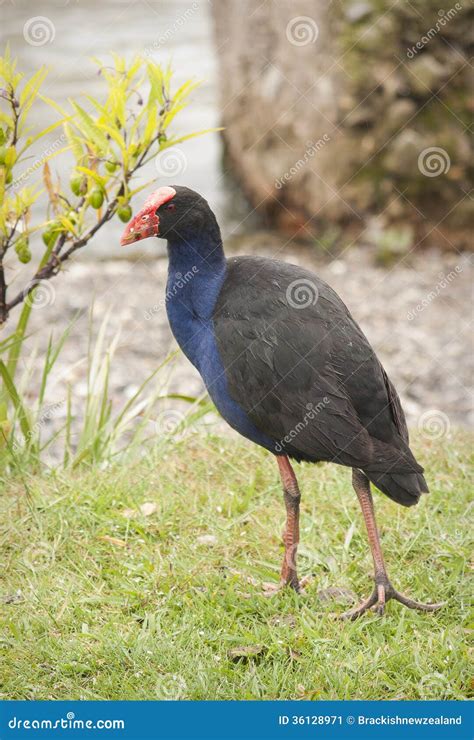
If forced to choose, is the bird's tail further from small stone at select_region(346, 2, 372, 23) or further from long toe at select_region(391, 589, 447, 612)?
small stone at select_region(346, 2, 372, 23)

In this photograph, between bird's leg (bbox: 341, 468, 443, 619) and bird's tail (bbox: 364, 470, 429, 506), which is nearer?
bird's tail (bbox: 364, 470, 429, 506)

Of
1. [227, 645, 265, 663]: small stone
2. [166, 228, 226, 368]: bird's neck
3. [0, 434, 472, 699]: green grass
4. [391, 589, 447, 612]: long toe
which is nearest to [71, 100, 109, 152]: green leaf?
[166, 228, 226, 368]: bird's neck

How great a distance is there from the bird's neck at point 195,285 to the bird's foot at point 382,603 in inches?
43.3

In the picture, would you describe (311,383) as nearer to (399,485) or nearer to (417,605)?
(399,485)

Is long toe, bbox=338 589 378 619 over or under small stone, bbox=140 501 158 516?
over

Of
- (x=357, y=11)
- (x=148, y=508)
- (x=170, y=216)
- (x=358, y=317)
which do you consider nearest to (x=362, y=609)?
(x=148, y=508)

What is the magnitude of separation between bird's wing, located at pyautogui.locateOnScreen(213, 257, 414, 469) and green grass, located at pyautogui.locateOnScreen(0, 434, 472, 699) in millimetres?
641

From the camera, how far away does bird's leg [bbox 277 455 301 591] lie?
3.52 meters

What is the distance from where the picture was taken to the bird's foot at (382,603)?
11.1ft

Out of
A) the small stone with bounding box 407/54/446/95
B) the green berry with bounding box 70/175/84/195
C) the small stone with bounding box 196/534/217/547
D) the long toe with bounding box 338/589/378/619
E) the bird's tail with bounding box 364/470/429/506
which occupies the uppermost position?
the small stone with bounding box 407/54/446/95

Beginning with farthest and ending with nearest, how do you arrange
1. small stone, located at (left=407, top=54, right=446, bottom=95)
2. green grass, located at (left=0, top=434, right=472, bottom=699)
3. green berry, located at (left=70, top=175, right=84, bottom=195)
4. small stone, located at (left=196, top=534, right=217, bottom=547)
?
1. small stone, located at (left=407, top=54, right=446, bottom=95)
2. small stone, located at (left=196, top=534, right=217, bottom=547)
3. green berry, located at (left=70, top=175, right=84, bottom=195)
4. green grass, located at (left=0, top=434, right=472, bottom=699)

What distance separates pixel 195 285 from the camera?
3410 millimetres

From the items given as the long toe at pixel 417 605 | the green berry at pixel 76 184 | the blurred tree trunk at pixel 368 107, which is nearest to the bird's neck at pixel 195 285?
the green berry at pixel 76 184
